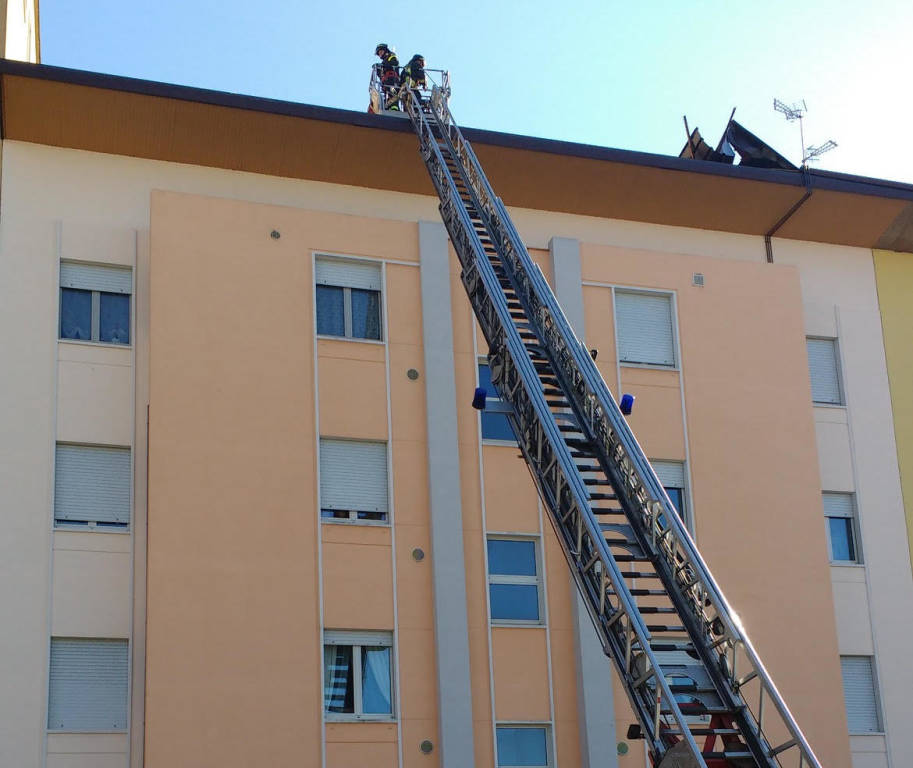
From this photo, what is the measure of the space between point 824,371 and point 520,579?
6973 mm

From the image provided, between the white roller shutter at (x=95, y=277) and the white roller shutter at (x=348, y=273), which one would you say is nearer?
the white roller shutter at (x=95, y=277)

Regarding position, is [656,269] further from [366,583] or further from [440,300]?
[366,583]

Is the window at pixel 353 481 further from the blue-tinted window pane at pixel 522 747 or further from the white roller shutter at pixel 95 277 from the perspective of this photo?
the white roller shutter at pixel 95 277

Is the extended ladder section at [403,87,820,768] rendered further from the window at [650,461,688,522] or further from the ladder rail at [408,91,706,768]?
the window at [650,461,688,522]

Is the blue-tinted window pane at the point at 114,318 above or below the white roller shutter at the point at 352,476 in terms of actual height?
above

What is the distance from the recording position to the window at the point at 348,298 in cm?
2139

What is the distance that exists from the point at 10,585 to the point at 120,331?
3968 mm

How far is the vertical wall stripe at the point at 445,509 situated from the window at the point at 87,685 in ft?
13.7

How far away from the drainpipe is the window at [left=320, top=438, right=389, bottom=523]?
8.09 meters

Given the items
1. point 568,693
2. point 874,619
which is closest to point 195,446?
point 568,693

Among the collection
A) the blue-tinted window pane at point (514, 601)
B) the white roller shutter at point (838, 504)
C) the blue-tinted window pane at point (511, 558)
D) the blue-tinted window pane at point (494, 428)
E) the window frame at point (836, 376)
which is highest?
the window frame at point (836, 376)

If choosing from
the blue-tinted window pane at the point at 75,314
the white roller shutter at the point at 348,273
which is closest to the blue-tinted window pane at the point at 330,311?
the white roller shutter at the point at 348,273

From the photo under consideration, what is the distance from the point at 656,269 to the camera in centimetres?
2303

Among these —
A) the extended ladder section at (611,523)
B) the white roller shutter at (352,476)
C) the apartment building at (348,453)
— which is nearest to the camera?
the extended ladder section at (611,523)
